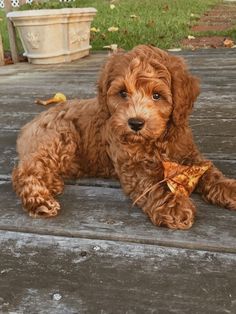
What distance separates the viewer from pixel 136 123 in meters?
2.45

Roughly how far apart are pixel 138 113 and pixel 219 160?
3.05 feet

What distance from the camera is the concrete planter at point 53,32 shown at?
21.5 feet

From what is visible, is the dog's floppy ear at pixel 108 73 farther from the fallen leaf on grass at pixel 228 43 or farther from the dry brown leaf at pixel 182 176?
the fallen leaf on grass at pixel 228 43

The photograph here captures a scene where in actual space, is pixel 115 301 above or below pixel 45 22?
below

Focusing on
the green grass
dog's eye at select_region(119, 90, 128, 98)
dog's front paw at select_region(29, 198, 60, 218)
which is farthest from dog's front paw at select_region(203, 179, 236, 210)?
the green grass

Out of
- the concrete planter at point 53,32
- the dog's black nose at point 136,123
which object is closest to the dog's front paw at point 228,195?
the dog's black nose at point 136,123

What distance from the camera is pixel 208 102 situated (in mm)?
4543

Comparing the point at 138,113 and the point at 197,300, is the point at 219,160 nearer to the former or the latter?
the point at 138,113

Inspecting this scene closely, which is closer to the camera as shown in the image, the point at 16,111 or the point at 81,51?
Answer: the point at 16,111

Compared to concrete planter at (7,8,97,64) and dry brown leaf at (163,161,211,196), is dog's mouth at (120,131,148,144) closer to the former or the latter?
dry brown leaf at (163,161,211,196)

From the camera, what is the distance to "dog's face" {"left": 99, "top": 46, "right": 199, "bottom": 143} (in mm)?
2492

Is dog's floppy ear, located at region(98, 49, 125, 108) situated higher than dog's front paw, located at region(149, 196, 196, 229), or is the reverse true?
dog's floppy ear, located at region(98, 49, 125, 108)

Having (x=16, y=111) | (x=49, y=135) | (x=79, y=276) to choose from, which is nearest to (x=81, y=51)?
(x=16, y=111)

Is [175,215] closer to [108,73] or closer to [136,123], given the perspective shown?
[136,123]
